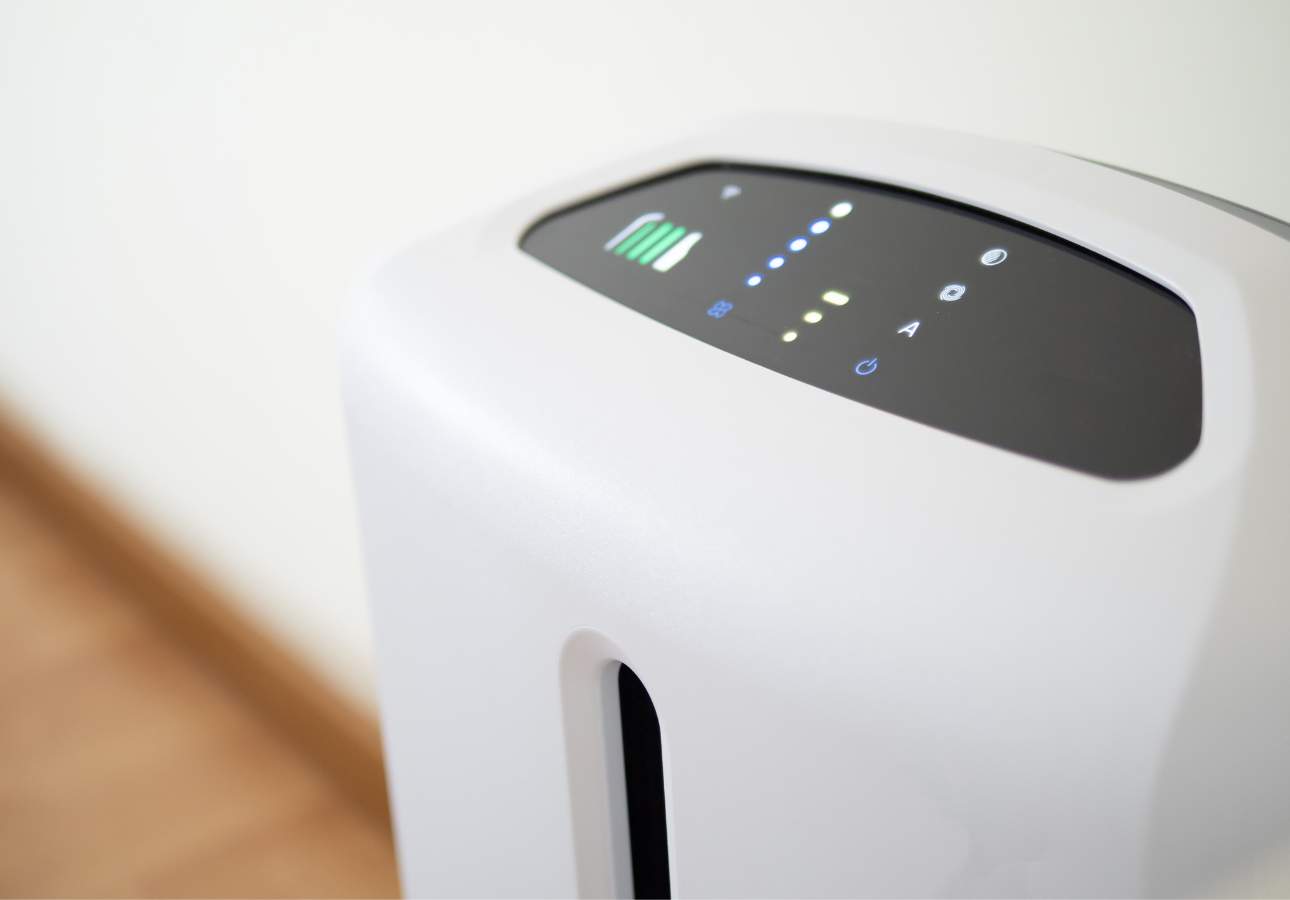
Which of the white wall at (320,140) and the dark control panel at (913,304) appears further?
the white wall at (320,140)

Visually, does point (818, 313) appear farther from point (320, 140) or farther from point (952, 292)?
point (320, 140)

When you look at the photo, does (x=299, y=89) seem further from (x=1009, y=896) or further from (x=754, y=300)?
(x=1009, y=896)

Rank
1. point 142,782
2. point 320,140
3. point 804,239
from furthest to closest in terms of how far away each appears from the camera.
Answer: point 142,782 < point 320,140 < point 804,239

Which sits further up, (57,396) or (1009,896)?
(1009,896)

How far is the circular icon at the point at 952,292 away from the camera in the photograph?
1.14ft

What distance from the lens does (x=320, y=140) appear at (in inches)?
32.6

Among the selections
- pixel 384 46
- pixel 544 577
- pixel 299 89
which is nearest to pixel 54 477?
pixel 299 89

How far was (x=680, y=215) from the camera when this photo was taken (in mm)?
420

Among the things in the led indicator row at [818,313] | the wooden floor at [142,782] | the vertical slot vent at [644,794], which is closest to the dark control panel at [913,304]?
the led indicator row at [818,313]

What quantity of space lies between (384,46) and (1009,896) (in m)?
0.63

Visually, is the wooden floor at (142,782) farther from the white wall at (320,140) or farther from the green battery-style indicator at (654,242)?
the green battery-style indicator at (654,242)

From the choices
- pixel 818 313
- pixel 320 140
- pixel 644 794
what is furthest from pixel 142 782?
pixel 818 313

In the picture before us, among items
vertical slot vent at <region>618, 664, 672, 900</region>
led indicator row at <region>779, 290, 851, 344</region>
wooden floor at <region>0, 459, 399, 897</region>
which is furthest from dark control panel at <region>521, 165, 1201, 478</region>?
wooden floor at <region>0, 459, 399, 897</region>

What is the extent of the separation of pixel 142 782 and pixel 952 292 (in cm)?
85
